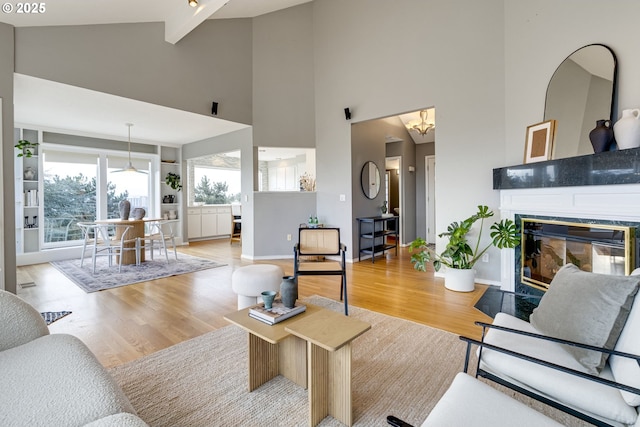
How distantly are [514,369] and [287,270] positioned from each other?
356 centimetres

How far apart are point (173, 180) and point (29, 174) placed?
7.97 feet

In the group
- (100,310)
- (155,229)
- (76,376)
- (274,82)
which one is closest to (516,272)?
(76,376)

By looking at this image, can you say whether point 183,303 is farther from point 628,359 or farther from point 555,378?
point 628,359

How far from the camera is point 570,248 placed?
2787mm

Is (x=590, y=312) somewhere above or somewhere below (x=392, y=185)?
below

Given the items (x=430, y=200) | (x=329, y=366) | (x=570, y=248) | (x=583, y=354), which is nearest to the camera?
(x=583, y=354)

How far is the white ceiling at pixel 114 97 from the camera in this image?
3.15 meters

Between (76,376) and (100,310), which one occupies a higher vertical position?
(76,376)

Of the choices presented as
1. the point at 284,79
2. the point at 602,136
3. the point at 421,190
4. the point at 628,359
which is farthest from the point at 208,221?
the point at 628,359

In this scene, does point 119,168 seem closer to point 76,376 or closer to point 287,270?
point 287,270

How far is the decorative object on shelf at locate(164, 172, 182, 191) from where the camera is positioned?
6.92 meters

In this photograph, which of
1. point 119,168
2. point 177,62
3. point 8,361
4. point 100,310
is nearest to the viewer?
point 8,361

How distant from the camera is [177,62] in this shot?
13.9ft

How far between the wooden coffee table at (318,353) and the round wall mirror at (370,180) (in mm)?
3877
